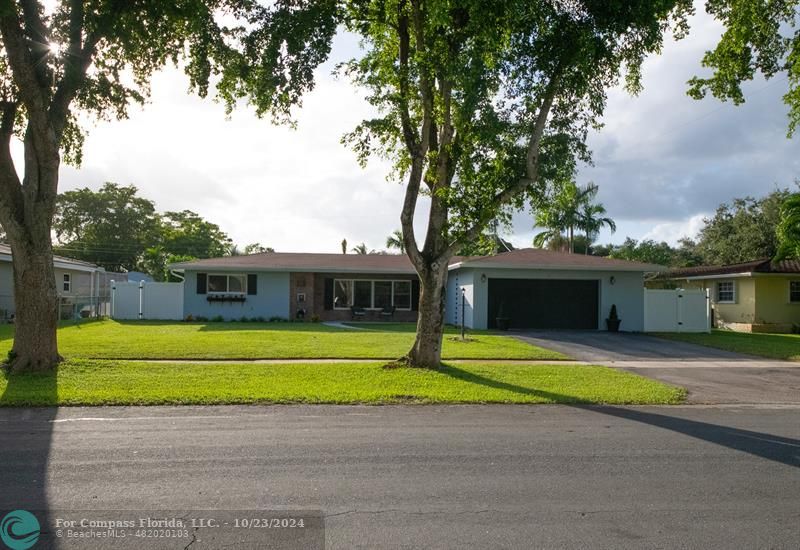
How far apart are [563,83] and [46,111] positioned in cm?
1024

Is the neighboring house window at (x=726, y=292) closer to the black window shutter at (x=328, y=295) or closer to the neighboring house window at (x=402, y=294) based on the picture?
the neighboring house window at (x=402, y=294)

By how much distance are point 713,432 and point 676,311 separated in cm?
1861

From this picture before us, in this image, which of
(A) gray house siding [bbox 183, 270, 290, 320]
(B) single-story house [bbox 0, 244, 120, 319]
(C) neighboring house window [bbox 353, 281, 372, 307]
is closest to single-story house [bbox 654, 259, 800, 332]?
(C) neighboring house window [bbox 353, 281, 372, 307]

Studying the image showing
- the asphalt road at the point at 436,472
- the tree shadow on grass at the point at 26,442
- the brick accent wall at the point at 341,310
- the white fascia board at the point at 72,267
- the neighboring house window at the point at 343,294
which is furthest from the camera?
the white fascia board at the point at 72,267

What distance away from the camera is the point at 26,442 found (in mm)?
6805

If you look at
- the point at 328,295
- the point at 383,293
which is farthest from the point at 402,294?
the point at 328,295

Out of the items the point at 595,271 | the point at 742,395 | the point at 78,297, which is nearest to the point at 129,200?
the point at 78,297

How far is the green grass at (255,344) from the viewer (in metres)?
14.9

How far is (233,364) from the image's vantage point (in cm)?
1345

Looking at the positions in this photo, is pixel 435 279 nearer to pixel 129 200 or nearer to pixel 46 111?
pixel 46 111

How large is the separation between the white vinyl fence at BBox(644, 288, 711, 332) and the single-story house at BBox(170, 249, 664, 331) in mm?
459

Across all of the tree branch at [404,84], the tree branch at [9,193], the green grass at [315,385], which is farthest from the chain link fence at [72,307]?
the tree branch at [404,84]

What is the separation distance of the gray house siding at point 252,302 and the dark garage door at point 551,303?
9.65 metres

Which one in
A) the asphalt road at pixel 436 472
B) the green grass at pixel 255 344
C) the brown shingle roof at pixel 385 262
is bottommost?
the asphalt road at pixel 436 472
